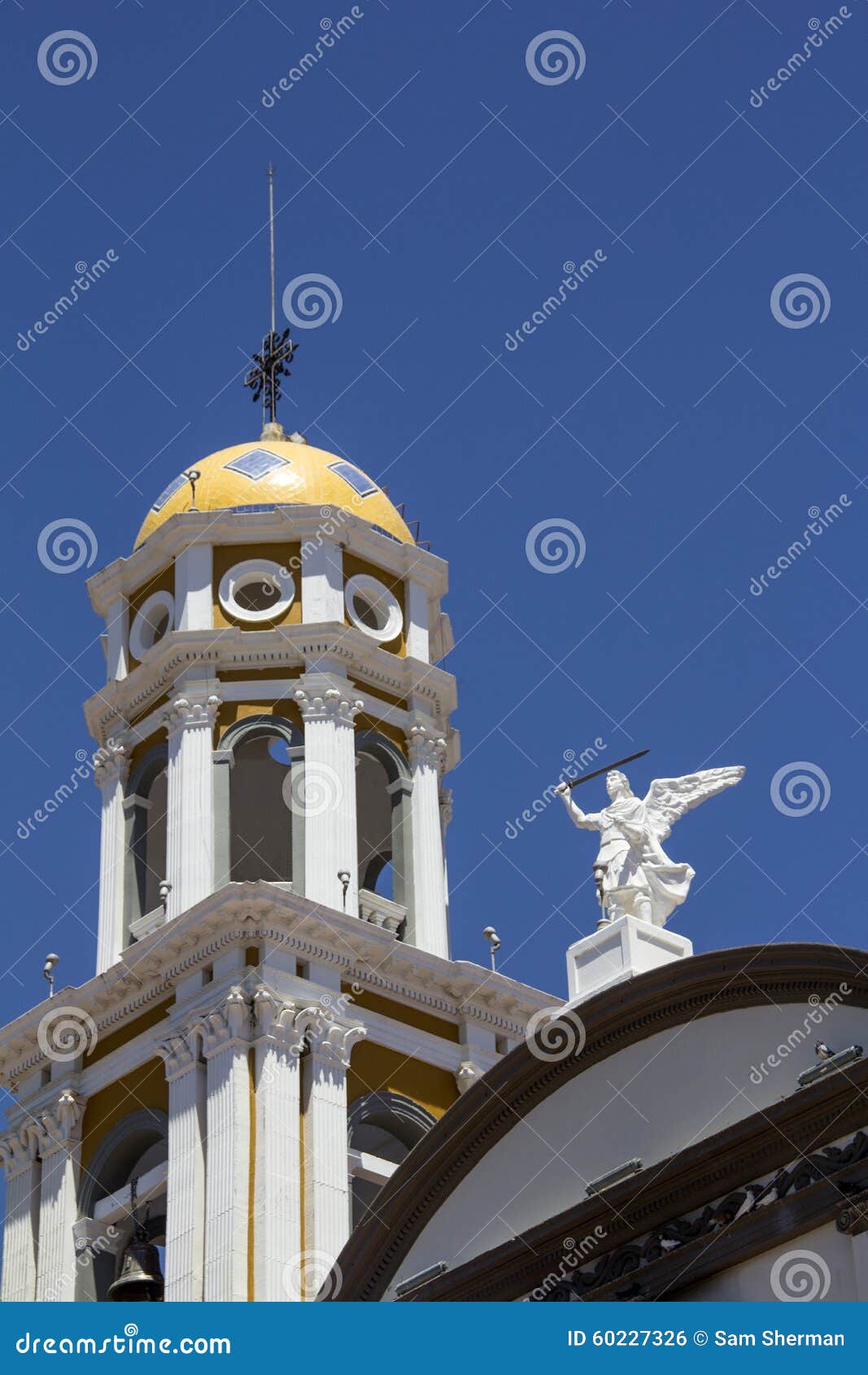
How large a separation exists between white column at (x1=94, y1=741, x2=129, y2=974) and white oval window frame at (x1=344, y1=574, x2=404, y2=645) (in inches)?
147

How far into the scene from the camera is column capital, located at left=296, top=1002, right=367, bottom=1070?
3256 cm

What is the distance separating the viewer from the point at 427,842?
1430 inches

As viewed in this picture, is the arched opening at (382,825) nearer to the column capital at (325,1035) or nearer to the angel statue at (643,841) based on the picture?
the column capital at (325,1035)

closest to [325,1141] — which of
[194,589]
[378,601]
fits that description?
[194,589]

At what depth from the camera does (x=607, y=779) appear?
2688 cm

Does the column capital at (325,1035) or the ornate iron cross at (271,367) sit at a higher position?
the ornate iron cross at (271,367)

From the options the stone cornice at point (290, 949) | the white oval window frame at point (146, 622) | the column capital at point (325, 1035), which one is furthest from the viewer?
the white oval window frame at point (146, 622)

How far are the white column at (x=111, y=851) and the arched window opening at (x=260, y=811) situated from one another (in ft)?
4.98

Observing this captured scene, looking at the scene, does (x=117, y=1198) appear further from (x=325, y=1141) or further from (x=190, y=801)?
(x=190, y=801)

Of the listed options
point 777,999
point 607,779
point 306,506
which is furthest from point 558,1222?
point 306,506

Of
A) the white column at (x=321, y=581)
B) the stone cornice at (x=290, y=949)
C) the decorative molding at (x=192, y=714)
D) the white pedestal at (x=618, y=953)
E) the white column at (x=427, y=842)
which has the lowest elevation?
the white pedestal at (x=618, y=953)

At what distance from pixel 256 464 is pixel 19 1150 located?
416 inches

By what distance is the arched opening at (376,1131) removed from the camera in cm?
3300

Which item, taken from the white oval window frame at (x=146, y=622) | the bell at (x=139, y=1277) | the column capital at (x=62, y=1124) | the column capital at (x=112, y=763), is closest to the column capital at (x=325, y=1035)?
the column capital at (x=62, y=1124)
